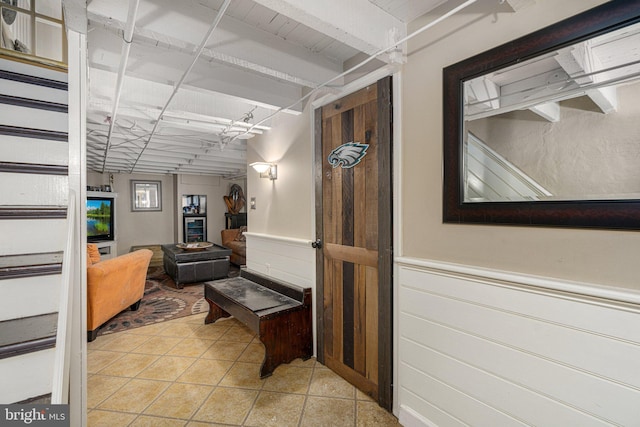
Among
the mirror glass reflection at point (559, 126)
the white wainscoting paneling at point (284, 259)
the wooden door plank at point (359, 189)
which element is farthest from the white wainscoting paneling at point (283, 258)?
the mirror glass reflection at point (559, 126)

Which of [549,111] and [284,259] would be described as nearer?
[549,111]

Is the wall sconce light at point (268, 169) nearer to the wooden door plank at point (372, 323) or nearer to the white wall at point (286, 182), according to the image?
the white wall at point (286, 182)

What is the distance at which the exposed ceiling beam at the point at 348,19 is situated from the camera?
4.58 ft

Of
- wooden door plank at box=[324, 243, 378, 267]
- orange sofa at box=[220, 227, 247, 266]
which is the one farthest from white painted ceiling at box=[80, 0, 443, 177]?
orange sofa at box=[220, 227, 247, 266]

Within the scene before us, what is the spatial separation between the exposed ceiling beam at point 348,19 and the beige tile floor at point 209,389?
2447mm

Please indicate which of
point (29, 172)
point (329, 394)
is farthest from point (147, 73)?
point (329, 394)

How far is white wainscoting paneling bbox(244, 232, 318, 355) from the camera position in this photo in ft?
8.87

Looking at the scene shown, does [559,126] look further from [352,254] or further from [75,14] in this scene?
[75,14]

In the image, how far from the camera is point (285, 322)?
2.51 metres

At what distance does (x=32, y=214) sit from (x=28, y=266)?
312 mm

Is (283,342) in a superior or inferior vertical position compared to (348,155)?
inferior

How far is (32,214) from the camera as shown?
4.65 ft

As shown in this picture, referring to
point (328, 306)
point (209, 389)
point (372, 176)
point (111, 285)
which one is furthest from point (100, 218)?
point (372, 176)

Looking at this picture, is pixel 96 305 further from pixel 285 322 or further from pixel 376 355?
pixel 376 355
